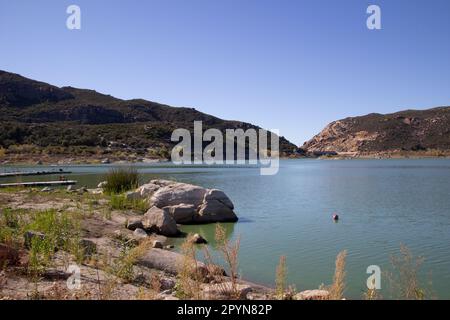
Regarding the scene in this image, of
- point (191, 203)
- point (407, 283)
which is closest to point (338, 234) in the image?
point (191, 203)

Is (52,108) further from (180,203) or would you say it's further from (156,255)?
(156,255)

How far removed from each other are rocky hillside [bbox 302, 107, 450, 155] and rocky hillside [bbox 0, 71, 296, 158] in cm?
2262

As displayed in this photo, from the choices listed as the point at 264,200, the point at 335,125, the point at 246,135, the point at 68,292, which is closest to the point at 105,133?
the point at 246,135

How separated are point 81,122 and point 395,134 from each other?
3614 inches

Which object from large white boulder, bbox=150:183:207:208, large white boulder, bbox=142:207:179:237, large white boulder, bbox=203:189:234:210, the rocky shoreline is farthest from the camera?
large white boulder, bbox=203:189:234:210

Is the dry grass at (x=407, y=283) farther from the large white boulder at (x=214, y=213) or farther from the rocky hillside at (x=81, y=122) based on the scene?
the rocky hillside at (x=81, y=122)

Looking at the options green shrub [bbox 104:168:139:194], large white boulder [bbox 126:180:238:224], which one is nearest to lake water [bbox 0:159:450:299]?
large white boulder [bbox 126:180:238:224]

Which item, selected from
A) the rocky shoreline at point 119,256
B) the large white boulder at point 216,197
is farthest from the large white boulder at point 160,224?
the large white boulder at point 216,197

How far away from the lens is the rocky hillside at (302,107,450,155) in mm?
119394

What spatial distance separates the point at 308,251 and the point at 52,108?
95.5 metres

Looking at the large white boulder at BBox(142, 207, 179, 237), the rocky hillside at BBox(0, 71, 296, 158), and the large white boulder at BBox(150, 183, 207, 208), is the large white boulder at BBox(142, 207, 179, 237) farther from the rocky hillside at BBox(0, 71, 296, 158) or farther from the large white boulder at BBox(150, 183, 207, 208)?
the rocky hillside at BBox(0, 71, 296, 158)

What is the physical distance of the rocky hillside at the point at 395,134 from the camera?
119 meters

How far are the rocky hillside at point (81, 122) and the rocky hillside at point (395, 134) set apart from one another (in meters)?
22.6
